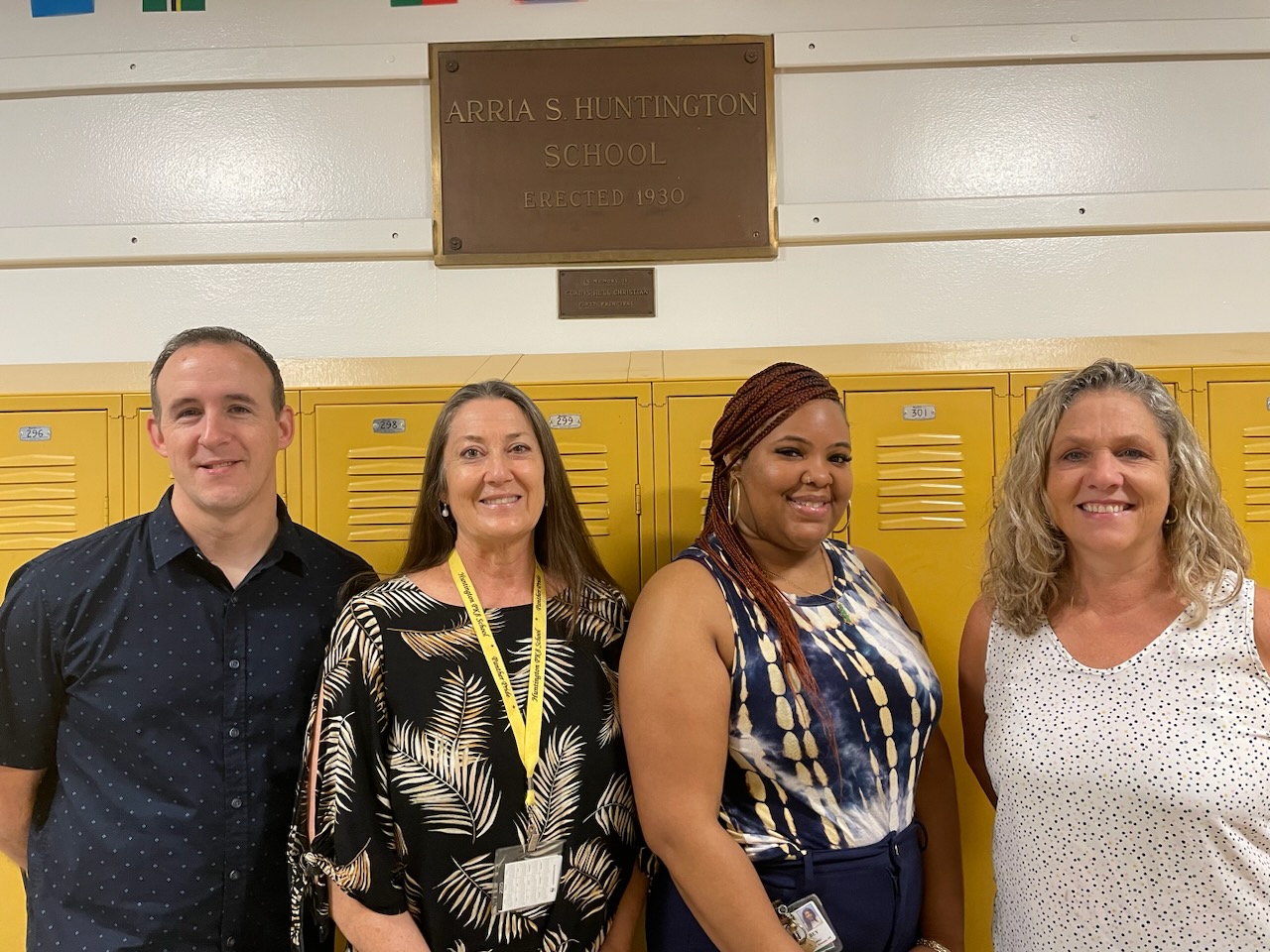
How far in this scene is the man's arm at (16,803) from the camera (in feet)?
6.70

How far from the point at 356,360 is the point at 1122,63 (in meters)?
3.13

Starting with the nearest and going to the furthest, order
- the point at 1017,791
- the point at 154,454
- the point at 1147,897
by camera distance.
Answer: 1. the point at 1147,897
2. the point at 1017,791
3. the point at 154,454

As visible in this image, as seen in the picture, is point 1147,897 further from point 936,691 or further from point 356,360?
point 356,360

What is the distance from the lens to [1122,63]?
10.9 feet

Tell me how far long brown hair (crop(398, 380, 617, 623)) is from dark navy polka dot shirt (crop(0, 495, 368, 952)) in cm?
39

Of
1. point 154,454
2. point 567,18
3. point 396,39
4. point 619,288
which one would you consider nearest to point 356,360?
point 154,454

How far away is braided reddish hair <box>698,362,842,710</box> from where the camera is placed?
193 centimetres

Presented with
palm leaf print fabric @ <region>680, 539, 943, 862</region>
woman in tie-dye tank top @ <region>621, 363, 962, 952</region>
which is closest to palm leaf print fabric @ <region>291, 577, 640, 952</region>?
woman in tie-dye tank top @ <region>621, 363, 962, 952</region>

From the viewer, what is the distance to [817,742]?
1827 mm

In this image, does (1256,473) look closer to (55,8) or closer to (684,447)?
(684,447)

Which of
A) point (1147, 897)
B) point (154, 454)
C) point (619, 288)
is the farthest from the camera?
point (619, 288)

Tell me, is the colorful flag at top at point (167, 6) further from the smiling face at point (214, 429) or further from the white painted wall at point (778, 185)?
the smiling face at point (214, 429)

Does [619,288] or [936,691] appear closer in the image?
[936,691]

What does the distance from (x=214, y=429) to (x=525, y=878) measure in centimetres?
124
